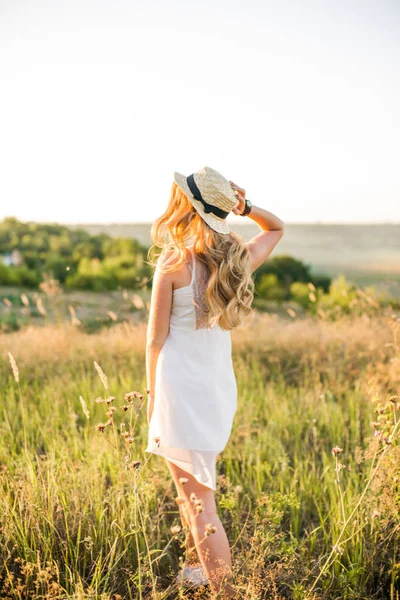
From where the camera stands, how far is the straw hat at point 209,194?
2.52 meters

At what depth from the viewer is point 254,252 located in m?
2.79

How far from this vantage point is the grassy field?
8.59 feet

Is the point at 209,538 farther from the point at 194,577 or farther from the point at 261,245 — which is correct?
the point at 261,245

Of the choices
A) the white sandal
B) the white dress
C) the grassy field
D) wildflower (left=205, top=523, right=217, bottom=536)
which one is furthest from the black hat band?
the white sandal

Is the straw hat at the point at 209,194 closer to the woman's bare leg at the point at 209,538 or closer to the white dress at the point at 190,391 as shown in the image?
the white dress at the point at 190,391

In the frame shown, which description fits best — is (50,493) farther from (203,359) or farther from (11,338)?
(11,338)

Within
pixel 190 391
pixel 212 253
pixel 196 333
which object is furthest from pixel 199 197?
pixel 190 391

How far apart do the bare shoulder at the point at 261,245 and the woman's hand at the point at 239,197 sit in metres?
0.18

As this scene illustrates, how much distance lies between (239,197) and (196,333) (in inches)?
31.1

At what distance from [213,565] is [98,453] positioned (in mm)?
1355

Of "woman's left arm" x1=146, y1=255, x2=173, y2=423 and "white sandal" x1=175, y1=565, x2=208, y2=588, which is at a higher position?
"woman's left arm" x1=146, y1=255, x2=173, y2=423

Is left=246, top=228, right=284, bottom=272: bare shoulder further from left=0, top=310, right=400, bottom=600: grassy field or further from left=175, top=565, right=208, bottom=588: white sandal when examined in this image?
left=175, top=565, right=208, bottom=588: white sandal

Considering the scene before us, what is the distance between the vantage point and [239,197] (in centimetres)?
279

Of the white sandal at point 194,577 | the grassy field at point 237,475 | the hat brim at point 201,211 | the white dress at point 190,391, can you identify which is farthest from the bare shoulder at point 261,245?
the white sandal at point 194,577
